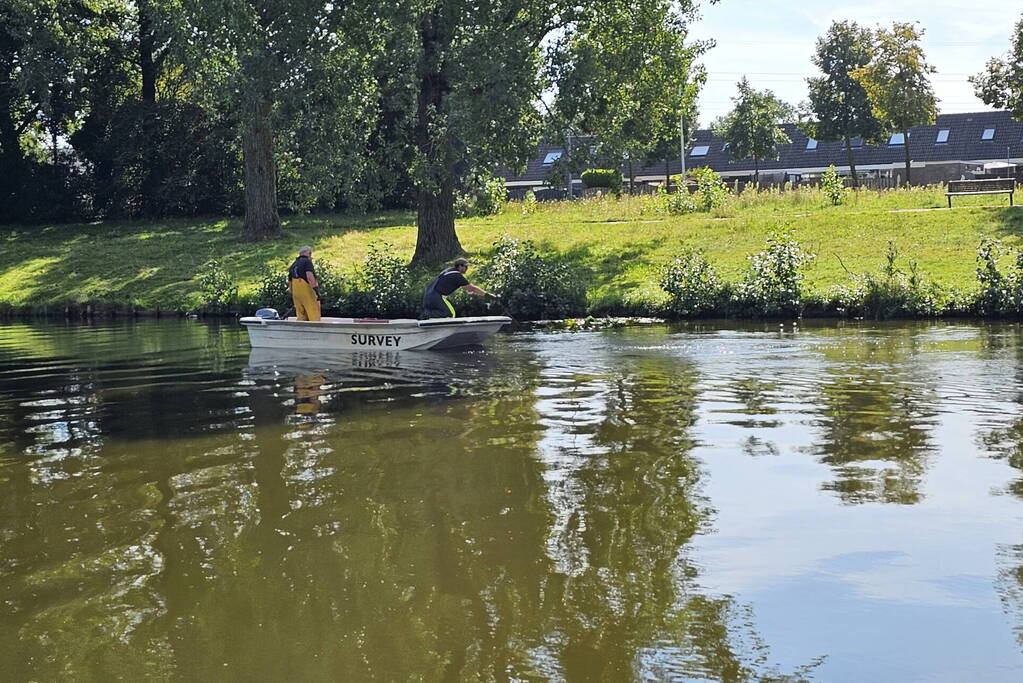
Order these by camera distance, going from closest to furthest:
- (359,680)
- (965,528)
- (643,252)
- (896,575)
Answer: (359,680) → (896,575) → (965,528) → (643,252)

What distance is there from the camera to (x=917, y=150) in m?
79.4

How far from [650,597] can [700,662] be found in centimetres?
110

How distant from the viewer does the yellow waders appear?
2317 centimetres

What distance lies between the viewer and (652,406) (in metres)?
15.4

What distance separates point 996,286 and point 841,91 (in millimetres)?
37226

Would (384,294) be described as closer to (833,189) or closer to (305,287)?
(305,287)

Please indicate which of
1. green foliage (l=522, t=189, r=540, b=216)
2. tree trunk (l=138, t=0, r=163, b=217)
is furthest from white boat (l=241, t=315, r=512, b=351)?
tree trunk (l=138, t=0, r=163, b=217)

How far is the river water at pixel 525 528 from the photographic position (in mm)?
7133

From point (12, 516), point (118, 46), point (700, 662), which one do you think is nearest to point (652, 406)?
point (12, 516)

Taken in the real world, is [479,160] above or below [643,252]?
above

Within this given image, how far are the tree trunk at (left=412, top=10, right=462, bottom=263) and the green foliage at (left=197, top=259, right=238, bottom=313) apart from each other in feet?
14.8

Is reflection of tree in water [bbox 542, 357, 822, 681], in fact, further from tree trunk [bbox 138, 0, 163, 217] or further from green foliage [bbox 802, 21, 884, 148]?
green foliage [bbox 802, 21, 884, 148]

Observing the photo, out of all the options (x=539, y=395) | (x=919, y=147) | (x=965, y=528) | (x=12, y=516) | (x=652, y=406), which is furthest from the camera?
(x=919, y=147)

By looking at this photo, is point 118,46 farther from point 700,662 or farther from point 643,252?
point 700,662
